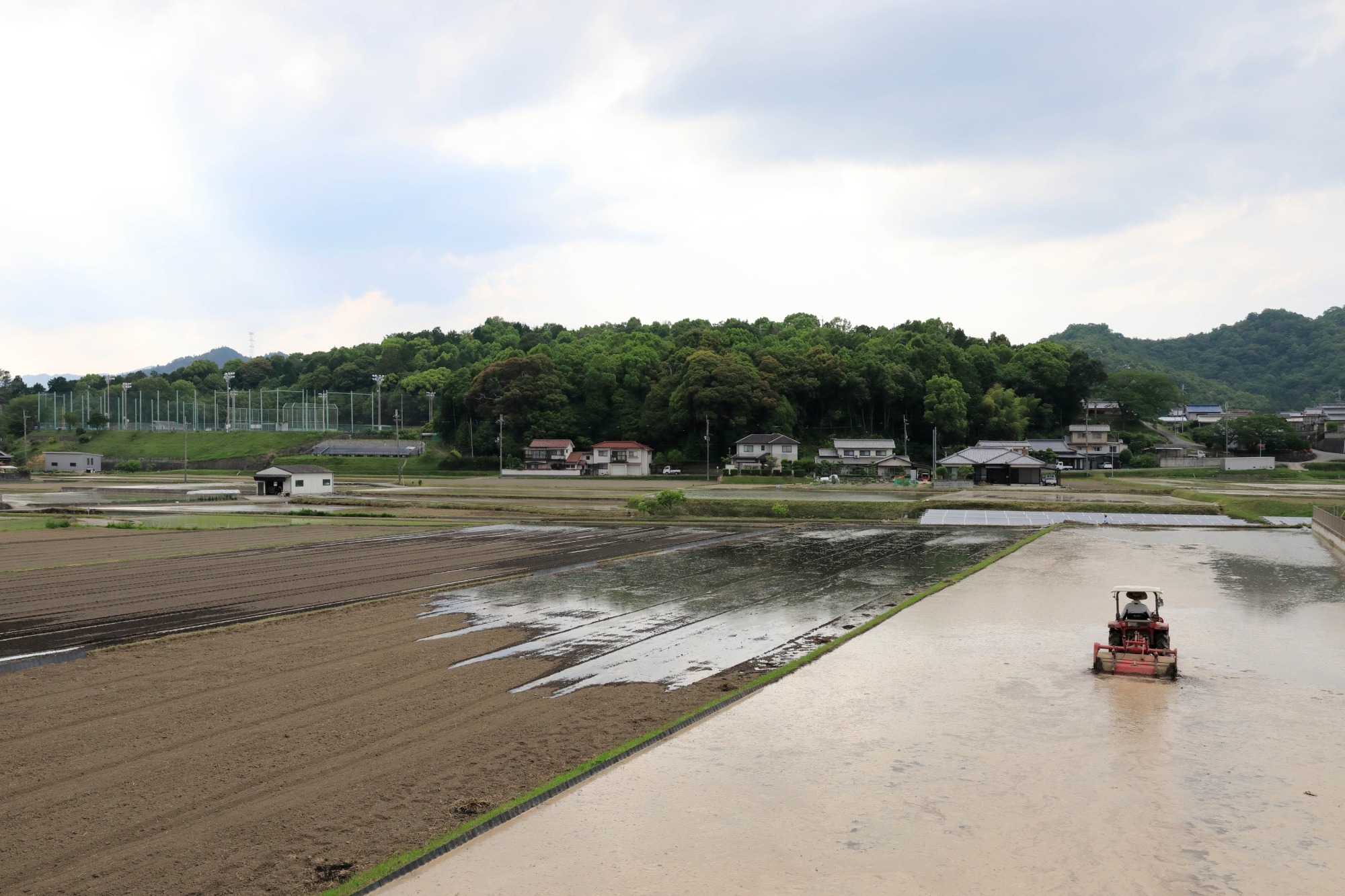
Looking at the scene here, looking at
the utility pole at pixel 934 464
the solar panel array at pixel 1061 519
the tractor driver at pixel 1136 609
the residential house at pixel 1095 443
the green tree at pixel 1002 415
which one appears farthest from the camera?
the green tree at pixel 1002 415

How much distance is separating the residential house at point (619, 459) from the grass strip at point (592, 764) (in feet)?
211

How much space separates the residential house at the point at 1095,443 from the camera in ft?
284

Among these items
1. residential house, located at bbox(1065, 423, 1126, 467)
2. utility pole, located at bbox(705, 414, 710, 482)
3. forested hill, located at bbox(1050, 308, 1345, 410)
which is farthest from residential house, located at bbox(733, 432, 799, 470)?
forested hill, located at bbox(1050, 308, 1345, 410)

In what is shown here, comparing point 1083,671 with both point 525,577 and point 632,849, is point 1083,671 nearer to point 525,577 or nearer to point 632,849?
point 632,849

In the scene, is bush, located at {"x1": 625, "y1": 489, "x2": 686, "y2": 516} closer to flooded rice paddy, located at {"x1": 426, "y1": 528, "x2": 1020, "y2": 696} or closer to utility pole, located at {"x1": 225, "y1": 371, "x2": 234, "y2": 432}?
flooded rice paddy, located at {"x1": 426, "y1": 528, "x2": 1020, "y2": 696}

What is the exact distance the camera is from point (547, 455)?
8431 centimetres

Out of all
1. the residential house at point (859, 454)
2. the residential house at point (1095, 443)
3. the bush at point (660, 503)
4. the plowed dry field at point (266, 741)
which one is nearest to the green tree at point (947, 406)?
the residential house at point (859, 454)

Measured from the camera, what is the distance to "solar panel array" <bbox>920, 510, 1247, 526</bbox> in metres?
36.4

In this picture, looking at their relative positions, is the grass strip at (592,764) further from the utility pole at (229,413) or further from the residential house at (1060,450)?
the utility pole at (229,413)

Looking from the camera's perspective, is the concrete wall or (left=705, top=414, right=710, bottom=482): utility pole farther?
the concrete wall

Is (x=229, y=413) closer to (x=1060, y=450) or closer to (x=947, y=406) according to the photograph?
(x=947, y=406)

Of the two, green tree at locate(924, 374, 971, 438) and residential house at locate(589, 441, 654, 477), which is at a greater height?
green tree at locate(924, 374, 971, 438)

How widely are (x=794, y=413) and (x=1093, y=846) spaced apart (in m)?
79.7

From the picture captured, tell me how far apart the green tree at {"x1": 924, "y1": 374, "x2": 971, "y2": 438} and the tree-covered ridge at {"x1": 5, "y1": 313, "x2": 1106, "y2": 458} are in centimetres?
14
